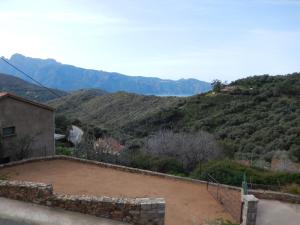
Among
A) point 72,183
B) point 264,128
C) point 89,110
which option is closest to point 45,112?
point 72,183

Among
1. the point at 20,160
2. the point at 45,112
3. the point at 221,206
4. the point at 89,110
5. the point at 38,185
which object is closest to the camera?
the point at 38,185

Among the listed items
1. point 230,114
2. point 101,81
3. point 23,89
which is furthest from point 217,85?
point 101,81

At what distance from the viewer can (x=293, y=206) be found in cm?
1435

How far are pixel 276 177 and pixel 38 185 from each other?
9.28 metres

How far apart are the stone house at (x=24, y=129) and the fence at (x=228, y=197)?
7905 millimetres

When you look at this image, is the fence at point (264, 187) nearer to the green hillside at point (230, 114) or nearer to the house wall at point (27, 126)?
the house wall at point (27, 126)

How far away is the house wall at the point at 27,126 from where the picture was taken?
18.5 metres

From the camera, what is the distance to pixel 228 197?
14.7 metres

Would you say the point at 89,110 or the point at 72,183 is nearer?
the point at 72,183

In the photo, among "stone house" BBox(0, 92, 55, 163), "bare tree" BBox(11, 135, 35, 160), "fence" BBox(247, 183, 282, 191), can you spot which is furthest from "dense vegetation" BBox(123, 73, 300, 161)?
"bare tree" BBox(11, 135, 35, 160)

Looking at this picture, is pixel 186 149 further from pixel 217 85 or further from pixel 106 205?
pixel 217 85

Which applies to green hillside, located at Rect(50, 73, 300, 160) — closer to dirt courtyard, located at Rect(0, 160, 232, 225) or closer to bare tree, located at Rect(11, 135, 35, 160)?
dirt courtyard, located at Rect(0, 160, 232, 225)

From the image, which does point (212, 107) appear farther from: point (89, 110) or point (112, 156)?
point (112, 156)

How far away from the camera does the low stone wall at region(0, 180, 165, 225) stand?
1033 cm
